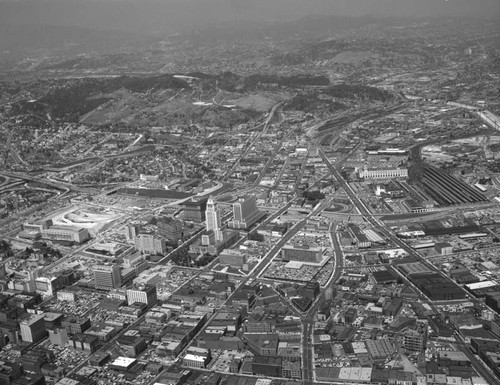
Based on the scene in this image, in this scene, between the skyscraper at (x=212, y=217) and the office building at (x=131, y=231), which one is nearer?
the skyscraper at (x=212, y=217)

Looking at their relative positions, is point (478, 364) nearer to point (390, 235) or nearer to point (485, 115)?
point (390, 235)

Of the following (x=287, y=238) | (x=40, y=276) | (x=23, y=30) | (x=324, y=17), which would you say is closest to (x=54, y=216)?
(x=40, y=276)

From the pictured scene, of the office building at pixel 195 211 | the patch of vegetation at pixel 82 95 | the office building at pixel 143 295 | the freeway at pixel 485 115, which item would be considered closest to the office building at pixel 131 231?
the office building at pixel 195 211

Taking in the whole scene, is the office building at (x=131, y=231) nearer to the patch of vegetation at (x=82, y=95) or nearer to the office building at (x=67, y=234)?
the office building at (x=67, y=234)

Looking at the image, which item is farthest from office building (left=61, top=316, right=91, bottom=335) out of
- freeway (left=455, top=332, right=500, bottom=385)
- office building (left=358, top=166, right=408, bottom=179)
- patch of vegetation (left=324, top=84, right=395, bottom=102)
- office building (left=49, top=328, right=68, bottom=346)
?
patch of vegetation (left=324, top=84, right=395, bottom=102)

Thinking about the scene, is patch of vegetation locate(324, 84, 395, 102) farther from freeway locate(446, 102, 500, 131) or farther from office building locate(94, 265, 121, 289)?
office building locate(94, 265, 121, 289)
